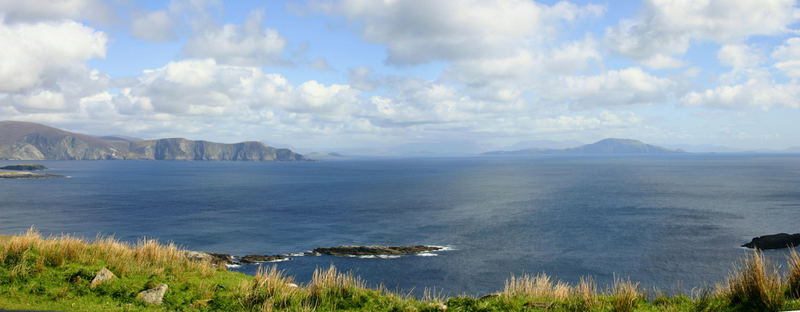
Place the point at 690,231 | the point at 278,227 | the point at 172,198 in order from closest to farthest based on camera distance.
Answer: the point at 690,231 → the point at 278,227 → the point at 172,198

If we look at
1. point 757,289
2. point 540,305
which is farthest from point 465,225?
point 757,289

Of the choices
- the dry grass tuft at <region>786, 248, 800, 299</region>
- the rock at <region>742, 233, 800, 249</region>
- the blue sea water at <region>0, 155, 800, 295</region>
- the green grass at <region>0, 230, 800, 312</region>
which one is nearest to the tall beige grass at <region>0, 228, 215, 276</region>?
the green grass at <region>0, 230, 800, 312</region>

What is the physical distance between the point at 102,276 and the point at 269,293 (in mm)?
7036

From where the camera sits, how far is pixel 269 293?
50.0 ft

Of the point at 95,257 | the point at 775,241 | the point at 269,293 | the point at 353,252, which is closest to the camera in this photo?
the point at 269,293

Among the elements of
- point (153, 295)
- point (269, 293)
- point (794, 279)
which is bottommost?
point (153, 295)

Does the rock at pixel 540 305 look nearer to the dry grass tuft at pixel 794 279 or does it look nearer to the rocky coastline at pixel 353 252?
the dry grass tuft at pixel 794 279

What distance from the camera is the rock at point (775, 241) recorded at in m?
60.7

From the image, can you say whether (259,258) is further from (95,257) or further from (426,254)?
(95,257)

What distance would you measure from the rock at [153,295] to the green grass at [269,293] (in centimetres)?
20

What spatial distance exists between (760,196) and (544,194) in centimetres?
5265

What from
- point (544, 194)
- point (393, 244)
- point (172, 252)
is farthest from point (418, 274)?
point (544, 194)

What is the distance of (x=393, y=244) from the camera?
6525 centimetres

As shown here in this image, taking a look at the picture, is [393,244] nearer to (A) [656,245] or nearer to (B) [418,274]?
(B) [418,274]
